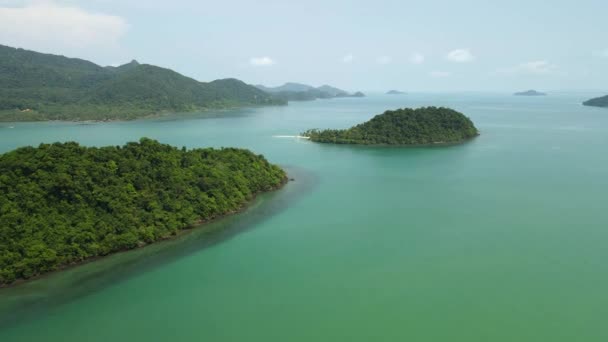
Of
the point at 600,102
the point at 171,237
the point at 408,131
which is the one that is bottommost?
the point at 171,237

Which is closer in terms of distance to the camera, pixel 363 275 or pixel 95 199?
pixel 363 275

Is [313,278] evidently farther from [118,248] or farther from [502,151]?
[502,151]

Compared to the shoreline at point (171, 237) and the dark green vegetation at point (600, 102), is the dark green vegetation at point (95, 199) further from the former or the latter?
the dark green vegetation at point (600, 102)

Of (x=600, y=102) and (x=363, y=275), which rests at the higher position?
(x=600, y=102)

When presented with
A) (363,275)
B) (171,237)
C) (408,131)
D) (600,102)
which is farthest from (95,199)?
(600,102)

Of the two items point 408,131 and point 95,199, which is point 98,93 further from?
point 95,199

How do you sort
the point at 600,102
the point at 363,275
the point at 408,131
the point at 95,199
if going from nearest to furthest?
the point at 363,275 → the point at 95,199 → the point at 408,131 → the point at 600,102

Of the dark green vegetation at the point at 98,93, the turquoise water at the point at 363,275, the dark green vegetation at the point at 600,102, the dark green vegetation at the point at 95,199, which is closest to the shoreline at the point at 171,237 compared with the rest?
the dark green vegetation at the point at 95,199
